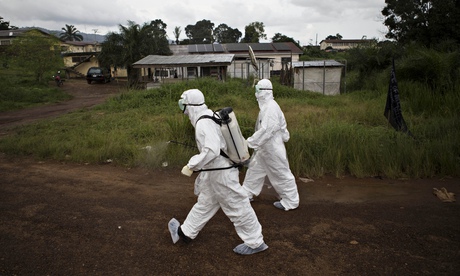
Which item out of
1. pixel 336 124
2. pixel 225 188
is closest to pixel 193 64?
pixel 336 124

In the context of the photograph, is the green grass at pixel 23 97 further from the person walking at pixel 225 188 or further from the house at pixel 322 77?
the person walking at pixel 225 188

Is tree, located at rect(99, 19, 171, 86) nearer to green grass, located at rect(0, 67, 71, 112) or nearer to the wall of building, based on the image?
green grass, located at rect(0, 67, 71, 112)

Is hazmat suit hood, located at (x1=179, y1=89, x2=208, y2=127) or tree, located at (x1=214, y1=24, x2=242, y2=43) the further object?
tree, located at (x1=214, y1=24, x2=242, y2=43)

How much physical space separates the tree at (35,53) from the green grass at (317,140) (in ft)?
48.3

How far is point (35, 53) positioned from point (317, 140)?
2225cm

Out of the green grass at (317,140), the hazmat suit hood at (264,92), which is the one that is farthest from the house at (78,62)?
the hazmat suit hood at (264,92)

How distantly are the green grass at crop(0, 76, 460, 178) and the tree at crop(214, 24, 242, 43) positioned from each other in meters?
63.0

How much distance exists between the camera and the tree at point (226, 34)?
72.6m

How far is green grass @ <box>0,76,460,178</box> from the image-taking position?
6.34 metres

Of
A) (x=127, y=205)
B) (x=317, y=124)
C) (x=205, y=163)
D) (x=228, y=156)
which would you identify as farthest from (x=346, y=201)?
(x=317, y=124)

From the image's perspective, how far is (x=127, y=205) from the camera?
4.96 meters

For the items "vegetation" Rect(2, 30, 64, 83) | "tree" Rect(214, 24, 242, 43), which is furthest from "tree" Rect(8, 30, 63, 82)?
"tree" Rect(214, 24, 242, 43)

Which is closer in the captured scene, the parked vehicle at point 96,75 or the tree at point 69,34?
the parked vehicle at point 96,75

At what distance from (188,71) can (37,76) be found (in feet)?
35.0
